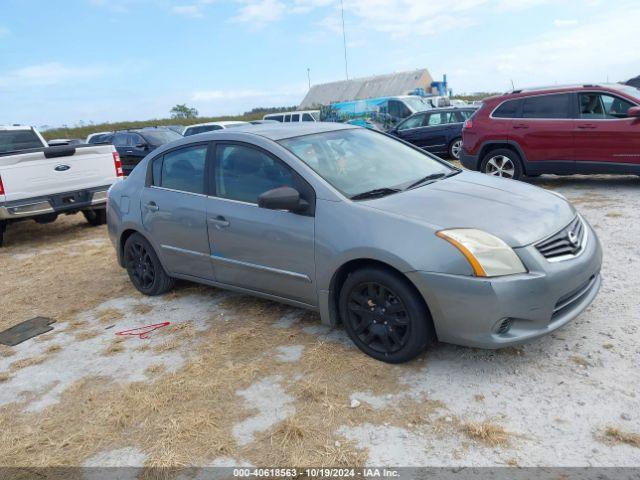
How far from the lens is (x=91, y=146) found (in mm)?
8609

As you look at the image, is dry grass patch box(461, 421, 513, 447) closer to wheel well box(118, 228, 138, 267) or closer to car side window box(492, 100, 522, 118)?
wheel well box(118, 228, 138, 267)

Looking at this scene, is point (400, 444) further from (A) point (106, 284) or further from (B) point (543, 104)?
(B) point (543, 104)

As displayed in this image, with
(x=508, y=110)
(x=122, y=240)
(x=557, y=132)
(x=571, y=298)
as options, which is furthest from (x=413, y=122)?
(x=571, y=298)

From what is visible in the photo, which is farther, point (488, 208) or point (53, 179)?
point (53, 179)

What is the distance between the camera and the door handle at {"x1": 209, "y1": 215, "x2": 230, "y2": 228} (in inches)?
169

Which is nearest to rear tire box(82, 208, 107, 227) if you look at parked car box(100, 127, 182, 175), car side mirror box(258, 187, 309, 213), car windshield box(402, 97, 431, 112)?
parked car box(100, 127, 182, 175)

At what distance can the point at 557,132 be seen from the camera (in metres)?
8.41

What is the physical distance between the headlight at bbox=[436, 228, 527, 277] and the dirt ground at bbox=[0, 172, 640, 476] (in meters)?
0.68

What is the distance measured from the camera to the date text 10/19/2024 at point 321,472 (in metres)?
2.56

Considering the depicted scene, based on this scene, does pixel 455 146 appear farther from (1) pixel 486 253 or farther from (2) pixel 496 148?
(1) pixel 486 253

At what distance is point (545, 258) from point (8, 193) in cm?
731

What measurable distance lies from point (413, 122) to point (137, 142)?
25.6 feet

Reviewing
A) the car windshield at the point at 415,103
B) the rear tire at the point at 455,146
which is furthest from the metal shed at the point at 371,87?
the rear tire at the point at 455,146

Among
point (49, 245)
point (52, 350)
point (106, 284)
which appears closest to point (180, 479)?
point (52, 350)
